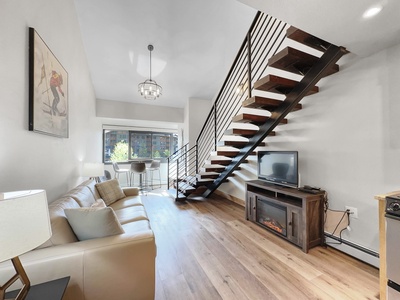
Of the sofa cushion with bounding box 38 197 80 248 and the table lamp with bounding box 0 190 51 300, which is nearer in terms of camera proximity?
the table lamp with bounding box 0 190 51 300

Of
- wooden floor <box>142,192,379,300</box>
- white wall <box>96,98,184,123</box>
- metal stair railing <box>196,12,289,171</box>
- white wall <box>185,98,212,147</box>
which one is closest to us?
wooden floor <box>142,192,379,300</box>

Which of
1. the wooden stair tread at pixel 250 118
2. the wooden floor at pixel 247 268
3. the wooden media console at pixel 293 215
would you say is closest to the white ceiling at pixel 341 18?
the wooden stair tread at pixel 250 118

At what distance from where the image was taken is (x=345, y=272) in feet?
5.83

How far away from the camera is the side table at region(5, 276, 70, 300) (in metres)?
0.95

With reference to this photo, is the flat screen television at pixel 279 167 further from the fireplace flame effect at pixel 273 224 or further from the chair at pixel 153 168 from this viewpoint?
the chair at pixel 153 168

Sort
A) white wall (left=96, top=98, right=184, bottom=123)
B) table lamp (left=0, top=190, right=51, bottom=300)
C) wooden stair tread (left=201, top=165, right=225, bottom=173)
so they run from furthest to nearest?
white wall (left=96, top=98, right=184, bottom=123)
wooden stair tread (left=201, top=165, right=225, bottom=173)
table lamp (left=0, top=190, right=51, bottom=300)

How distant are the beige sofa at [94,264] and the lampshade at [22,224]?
1.70ft

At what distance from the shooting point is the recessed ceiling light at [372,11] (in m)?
1.23

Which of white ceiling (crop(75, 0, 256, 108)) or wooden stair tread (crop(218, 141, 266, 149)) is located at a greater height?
white ceiling (crop(75, 0, 256, 108))

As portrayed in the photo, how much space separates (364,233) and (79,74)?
4.90m

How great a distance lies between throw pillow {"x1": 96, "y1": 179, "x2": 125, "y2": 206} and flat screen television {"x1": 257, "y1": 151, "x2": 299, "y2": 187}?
2.49m

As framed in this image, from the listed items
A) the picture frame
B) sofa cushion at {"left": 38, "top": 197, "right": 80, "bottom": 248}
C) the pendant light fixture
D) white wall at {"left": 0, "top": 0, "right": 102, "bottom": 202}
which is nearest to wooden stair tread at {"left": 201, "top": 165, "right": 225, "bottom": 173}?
the pendant light fixture

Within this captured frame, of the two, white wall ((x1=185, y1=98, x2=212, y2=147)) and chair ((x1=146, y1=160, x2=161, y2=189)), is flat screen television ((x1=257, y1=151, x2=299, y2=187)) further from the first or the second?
chair ((x1=146, y1=160, x2=161, y2=189))

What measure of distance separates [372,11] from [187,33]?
3.01 metres
